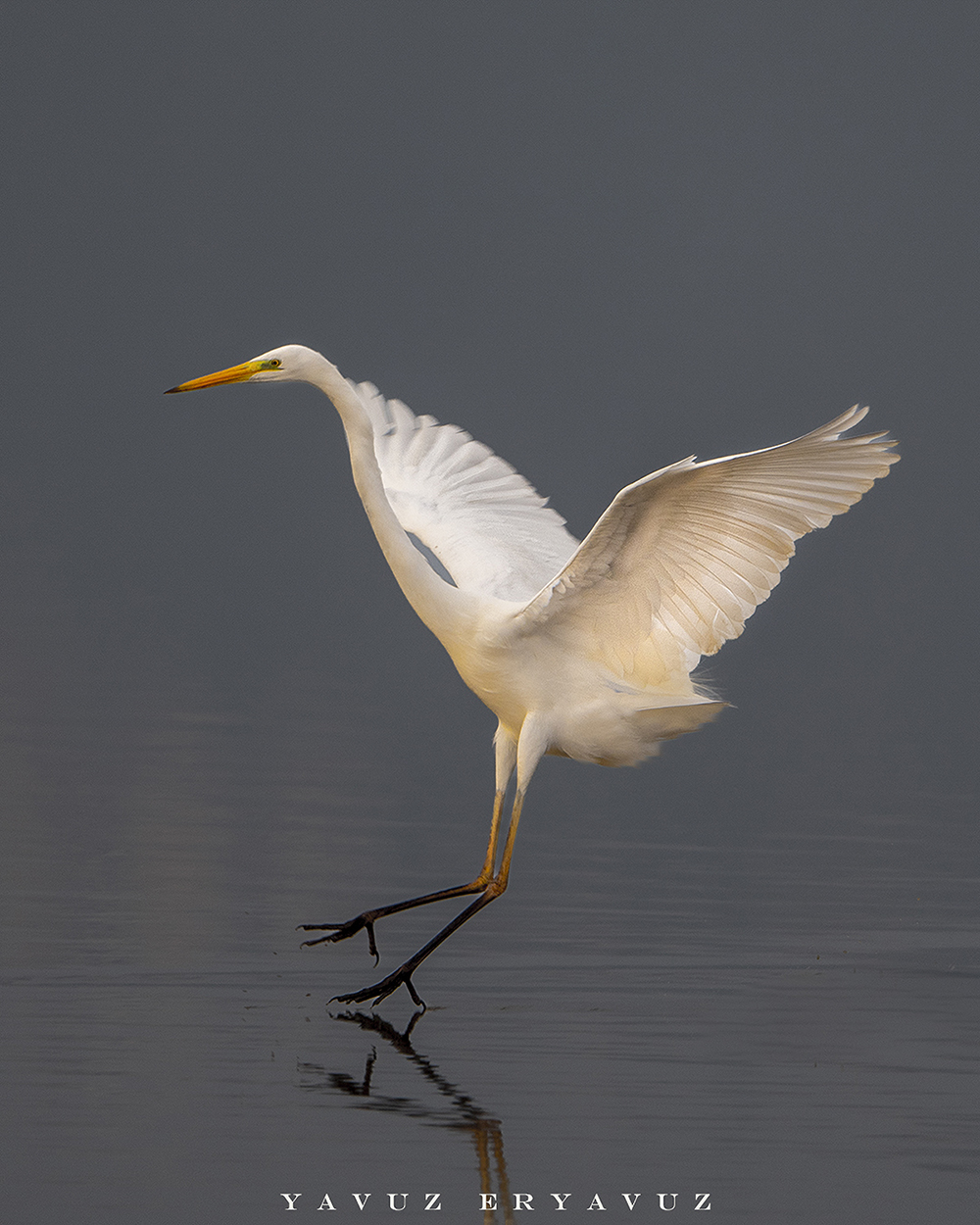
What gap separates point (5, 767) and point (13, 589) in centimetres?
988

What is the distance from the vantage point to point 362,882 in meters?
8.64

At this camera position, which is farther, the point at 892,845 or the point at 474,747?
the point at 474,747

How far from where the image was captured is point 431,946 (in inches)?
287

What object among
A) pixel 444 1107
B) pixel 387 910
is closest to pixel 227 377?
pixel 387 910

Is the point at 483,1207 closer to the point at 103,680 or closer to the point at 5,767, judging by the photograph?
the point at 5,767

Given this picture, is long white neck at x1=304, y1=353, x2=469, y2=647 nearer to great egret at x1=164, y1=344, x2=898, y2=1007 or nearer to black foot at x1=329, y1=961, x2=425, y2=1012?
great egret at x1=164, y1=344, x2=898, y2=1007

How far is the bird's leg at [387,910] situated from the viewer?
7.39 m

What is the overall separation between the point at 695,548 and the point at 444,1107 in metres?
2.54

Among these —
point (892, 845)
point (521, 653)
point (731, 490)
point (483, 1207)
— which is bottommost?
point (483, 1207)

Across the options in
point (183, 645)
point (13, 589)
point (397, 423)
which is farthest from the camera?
point (13, 589)

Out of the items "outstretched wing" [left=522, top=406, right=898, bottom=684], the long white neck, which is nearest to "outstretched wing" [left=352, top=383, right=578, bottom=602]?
the long white neck

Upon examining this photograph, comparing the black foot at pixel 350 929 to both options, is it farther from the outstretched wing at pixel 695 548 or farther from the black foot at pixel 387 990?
the outstretched wing at pixel 695 548

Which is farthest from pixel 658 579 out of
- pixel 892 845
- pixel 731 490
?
pixel 892 845

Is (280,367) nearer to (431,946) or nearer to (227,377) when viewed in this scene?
(227,377)
